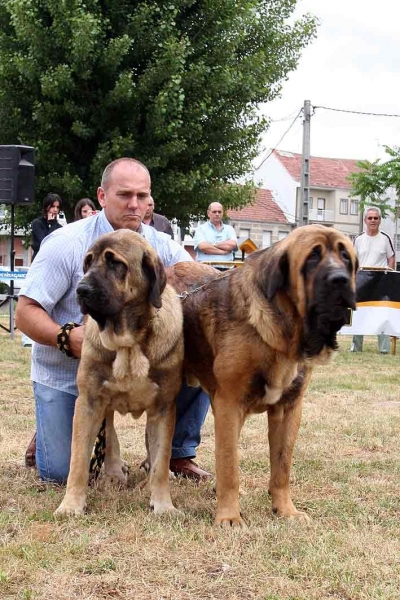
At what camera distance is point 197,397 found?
5152 millimetres

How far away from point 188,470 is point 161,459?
3.13ft

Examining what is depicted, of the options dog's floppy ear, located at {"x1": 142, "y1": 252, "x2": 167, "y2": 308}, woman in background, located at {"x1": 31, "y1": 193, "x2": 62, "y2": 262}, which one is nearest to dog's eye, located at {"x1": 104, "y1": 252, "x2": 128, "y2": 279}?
dog's floppy ear, located at {"x1": 142, "y1": 252, "x2": 167, "y2": 308}

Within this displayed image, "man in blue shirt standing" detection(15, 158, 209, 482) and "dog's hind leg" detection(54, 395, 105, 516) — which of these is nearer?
"dog's hind leg" detection(54, 395, 105, 516)

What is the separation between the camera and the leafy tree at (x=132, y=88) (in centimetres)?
1711

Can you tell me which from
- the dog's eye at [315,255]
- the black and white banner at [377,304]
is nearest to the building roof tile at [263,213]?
the black and white banner at [377,304]

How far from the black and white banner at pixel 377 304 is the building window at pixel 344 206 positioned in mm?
56766

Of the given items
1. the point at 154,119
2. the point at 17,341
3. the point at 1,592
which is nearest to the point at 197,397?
the point at 1,592

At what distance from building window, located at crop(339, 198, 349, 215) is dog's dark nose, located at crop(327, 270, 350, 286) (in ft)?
218

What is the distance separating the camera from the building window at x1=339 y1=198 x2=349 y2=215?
6828 cm

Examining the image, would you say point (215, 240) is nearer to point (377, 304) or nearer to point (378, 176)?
point (377, 304)

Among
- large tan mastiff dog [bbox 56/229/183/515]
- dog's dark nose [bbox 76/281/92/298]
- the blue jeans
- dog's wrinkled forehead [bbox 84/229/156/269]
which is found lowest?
the blue jeans

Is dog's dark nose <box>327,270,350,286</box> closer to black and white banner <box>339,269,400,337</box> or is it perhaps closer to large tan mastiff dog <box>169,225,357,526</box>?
large tan mastiff dog <box>169,225,357,526</box>

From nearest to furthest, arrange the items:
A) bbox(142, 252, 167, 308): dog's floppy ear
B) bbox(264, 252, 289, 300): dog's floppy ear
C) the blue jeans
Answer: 1. bbox(264, 252, 289, 300): dog's floppy ear
2. bbox(142, 252, 167, 308): dog's floppy ear
3. the blue jeans

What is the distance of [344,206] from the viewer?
68438 millimetres
